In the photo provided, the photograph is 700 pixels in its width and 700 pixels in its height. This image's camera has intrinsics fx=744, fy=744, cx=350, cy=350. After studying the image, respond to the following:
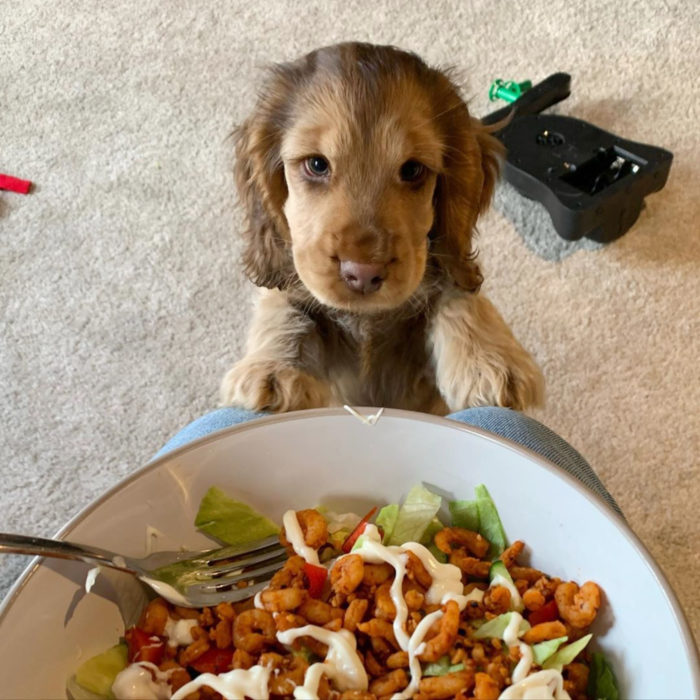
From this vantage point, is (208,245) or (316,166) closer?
(316,166)

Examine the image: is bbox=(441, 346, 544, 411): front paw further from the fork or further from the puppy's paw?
the fork

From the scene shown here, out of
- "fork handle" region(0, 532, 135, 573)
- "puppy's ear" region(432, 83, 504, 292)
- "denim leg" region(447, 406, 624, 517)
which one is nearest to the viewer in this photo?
"fork handle" region(0, 532, 135, 573)

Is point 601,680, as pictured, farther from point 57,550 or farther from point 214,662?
point 57,550

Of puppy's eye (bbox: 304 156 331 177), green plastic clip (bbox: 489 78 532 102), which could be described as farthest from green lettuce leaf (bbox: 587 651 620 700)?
green plastic clip (bbox: 489 78 532 102)

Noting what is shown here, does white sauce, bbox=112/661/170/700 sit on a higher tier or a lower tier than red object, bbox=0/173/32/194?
lower

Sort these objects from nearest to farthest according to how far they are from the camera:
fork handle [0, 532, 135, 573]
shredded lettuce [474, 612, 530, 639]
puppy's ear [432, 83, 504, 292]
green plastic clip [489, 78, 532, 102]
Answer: fork handle [0, 532, 135, 573]
shredded lettuce [474, 612, 530, 639]
puppy's ear [432, 83, 504, 292]
green plastic clip [489, 78, 532, 102]

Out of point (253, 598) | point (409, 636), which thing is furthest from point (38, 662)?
point (409, 636)

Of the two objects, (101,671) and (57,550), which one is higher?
(57,550)

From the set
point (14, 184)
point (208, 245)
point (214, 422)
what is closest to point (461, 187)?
point (214, 422)
